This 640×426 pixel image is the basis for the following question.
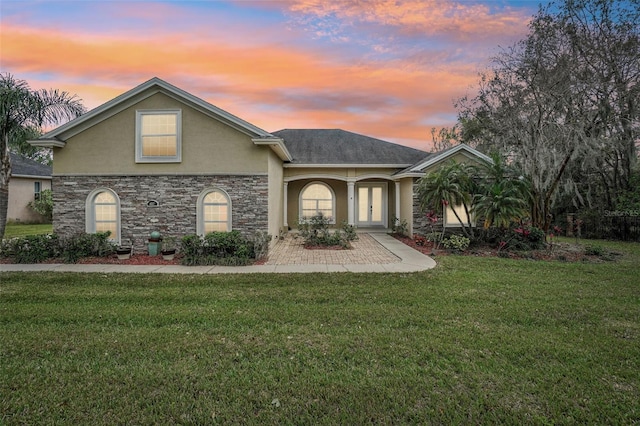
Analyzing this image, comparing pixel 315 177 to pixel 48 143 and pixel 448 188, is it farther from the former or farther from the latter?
pixel 48 143

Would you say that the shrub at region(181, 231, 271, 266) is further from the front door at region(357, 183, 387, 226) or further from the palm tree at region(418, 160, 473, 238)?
the front door at region(357, 183, 387, 226)

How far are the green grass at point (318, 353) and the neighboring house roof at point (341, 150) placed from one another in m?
10.2

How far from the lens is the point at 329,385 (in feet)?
11.1

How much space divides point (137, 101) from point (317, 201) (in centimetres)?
958

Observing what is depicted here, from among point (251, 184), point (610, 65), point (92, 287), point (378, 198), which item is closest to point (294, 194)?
point (378, 198)

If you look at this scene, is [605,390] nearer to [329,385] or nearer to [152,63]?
[329,385]

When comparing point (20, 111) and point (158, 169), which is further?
point (20, 111)

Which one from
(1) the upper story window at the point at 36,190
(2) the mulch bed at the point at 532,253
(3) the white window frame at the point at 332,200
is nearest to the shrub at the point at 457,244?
(2) the mulch bed at the point at 532,253

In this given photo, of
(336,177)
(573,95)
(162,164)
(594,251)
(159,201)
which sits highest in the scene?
(573,95)

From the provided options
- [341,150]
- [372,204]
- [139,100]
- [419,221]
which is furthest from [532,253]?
[139,100]

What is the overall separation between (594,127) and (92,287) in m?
20.4

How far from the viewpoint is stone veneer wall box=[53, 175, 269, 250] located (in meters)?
10.9

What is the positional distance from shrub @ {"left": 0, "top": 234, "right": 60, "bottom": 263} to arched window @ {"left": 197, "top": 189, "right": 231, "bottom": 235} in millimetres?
4278

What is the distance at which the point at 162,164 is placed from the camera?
428 inches
